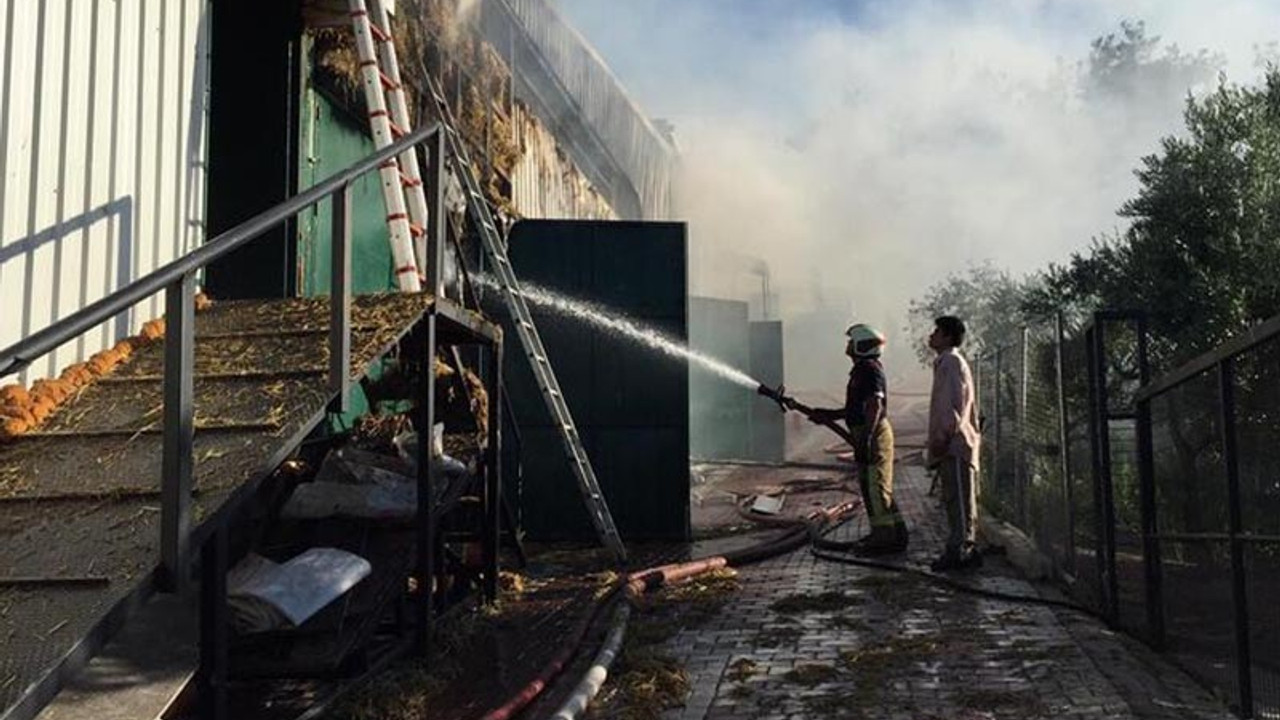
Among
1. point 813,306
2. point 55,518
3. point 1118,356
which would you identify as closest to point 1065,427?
point 1118,356

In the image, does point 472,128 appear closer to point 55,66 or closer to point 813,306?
point 55,66

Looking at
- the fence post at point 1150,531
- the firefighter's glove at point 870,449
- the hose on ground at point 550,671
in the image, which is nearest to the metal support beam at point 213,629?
the hose on ground at point 550,671

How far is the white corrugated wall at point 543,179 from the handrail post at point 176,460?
27.9ft

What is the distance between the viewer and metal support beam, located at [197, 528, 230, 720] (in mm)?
3334

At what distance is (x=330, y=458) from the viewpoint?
4961 mm

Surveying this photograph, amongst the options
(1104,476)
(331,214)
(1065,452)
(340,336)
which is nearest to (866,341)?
(1065,452)

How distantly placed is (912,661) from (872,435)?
3286 millimetres

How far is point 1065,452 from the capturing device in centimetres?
650

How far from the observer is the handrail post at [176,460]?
286 cm

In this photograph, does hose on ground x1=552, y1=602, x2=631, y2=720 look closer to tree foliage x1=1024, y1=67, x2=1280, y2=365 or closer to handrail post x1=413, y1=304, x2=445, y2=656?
handrail post x1=413, y1=304, x2=445, y2=656

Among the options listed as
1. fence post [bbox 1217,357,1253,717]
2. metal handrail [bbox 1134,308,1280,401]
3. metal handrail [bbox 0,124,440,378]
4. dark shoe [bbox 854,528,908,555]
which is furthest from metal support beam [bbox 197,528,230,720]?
dark shoe [bbox 854,528,908,555]

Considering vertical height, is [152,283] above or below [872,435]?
above

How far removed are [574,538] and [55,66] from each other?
5.70m

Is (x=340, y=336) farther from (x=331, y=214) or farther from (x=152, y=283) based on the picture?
(x=331, y=214)
